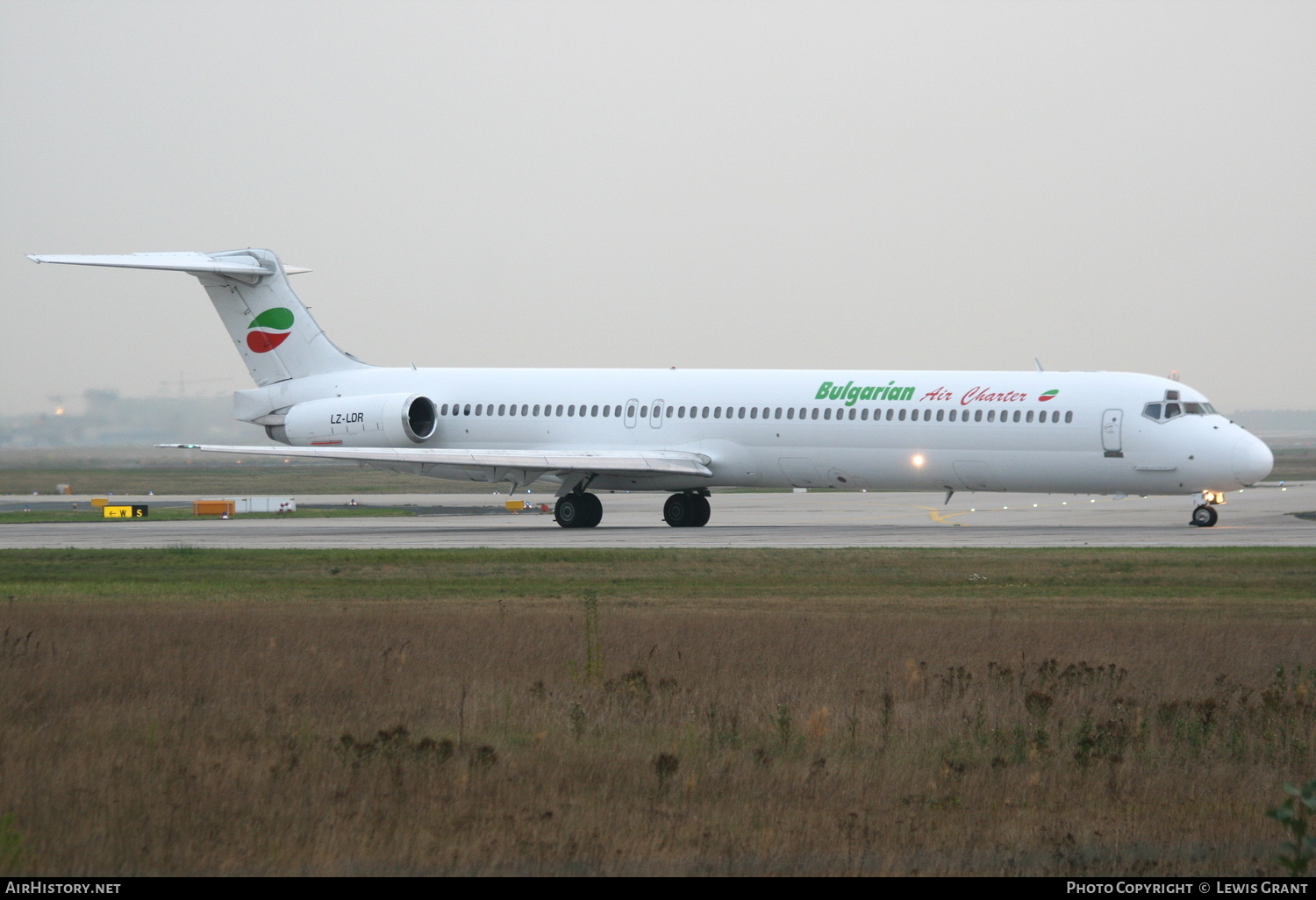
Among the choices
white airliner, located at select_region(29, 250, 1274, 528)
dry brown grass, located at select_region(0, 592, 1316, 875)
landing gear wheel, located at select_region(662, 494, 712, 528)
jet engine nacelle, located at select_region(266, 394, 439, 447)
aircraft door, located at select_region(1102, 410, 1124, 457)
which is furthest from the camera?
jet engine nacelle, located at select_region(266, 394, 439, 447)

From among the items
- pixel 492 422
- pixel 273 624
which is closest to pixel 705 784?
pixel 273 624

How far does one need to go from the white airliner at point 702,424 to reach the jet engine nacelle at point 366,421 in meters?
0.05

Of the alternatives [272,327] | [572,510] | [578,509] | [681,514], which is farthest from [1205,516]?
[272,327]

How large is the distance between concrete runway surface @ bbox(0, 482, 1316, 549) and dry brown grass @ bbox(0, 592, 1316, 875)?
46.9ft

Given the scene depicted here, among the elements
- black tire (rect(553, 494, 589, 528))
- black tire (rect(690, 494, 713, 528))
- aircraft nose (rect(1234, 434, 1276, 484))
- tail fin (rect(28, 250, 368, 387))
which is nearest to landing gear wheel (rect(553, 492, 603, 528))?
black tire (rect(553, 494, 589, 528))

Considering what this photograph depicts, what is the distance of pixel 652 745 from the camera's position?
10398 mm

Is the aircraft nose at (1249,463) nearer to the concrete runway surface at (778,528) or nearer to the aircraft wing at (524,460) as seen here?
the concrete runway surface at (778,528)

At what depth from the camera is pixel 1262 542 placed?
28734mm

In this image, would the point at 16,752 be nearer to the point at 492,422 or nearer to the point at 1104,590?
the point at 1104,590

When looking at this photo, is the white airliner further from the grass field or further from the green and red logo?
the grass field

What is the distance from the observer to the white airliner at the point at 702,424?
32.1m

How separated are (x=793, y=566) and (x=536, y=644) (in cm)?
997

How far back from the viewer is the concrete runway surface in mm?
30344

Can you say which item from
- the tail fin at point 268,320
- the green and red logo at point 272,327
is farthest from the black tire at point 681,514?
the green and red logo at point 272,327
